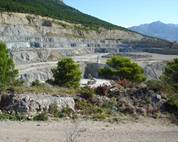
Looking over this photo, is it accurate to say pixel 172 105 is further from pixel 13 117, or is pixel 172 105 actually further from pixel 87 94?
pixel 13 117

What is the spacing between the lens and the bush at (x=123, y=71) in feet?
142

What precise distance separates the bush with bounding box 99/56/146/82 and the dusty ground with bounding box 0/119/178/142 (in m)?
24.2

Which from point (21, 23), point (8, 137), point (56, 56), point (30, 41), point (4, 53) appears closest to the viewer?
point (8, 137)

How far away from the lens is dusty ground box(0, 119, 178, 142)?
14.7m

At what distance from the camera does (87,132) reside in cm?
1573

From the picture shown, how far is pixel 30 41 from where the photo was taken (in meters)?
89.1

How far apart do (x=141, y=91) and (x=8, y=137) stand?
754 cm

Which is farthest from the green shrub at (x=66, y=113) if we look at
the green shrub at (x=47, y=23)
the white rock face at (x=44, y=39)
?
the green shrub at (x=47, y=23)

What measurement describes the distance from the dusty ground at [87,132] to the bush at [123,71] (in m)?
24.2

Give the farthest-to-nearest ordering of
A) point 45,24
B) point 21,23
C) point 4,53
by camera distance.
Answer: point 45,24
point 21,23
point 4,53

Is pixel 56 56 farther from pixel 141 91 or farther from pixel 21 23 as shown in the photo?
pixel 141 91

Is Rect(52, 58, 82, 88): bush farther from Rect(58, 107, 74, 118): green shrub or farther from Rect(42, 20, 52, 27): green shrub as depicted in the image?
Rect(42, 20, 52, 27): green shrub

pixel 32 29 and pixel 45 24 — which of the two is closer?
pixel 32 29

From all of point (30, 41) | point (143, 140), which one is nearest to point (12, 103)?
point (143, 140)
